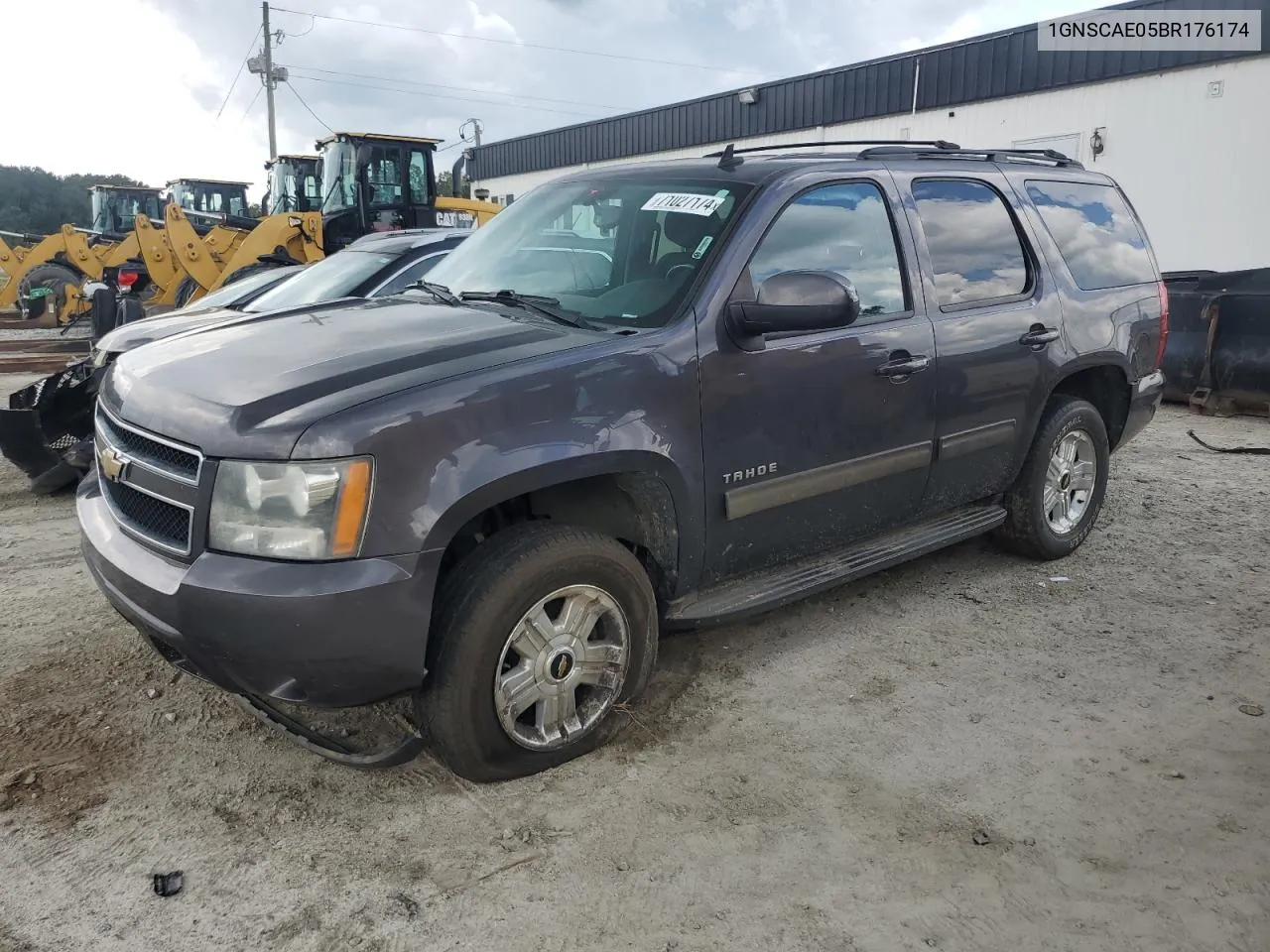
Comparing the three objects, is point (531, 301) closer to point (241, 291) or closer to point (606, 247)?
point (606, 247)

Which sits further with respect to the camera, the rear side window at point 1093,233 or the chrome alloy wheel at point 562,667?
the rear side window at point 1093,233

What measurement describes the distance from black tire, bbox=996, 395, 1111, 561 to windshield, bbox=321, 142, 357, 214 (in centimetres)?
1290

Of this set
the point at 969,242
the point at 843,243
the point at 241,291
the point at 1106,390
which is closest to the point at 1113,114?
the point at 1106,390

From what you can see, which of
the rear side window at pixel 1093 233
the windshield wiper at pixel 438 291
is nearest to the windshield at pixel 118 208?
the windshield wiper at pixel 438 291

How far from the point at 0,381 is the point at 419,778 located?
1086 centimetres

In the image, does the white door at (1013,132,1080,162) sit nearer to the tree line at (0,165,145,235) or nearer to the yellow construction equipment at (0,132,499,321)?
the yellow construction equipment at (0,132,499,321)

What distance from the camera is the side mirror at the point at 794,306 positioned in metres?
3.11

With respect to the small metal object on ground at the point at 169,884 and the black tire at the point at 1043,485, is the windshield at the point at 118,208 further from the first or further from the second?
the small metal object on ground at the point at 169,884

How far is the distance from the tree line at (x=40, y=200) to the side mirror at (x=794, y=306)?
46.7 m

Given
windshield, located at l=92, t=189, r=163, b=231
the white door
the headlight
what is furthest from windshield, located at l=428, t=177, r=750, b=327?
windshield, located at l=92, t=189, r=163, b=231

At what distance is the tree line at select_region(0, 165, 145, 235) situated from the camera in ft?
144

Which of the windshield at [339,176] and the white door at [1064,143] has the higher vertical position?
the white door at [1064,143]

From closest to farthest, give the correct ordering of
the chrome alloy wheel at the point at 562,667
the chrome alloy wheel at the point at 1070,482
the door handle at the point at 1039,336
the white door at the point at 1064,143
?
the chrome alloy wheel at the point at 562,667, the door handle at the point at 1039,336, the chrome alloy wheel at the point at 1070,482, the white door at the point at 1064,143

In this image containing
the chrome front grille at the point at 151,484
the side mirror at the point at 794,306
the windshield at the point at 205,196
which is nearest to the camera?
the chrome front grille at the point at 151,484
